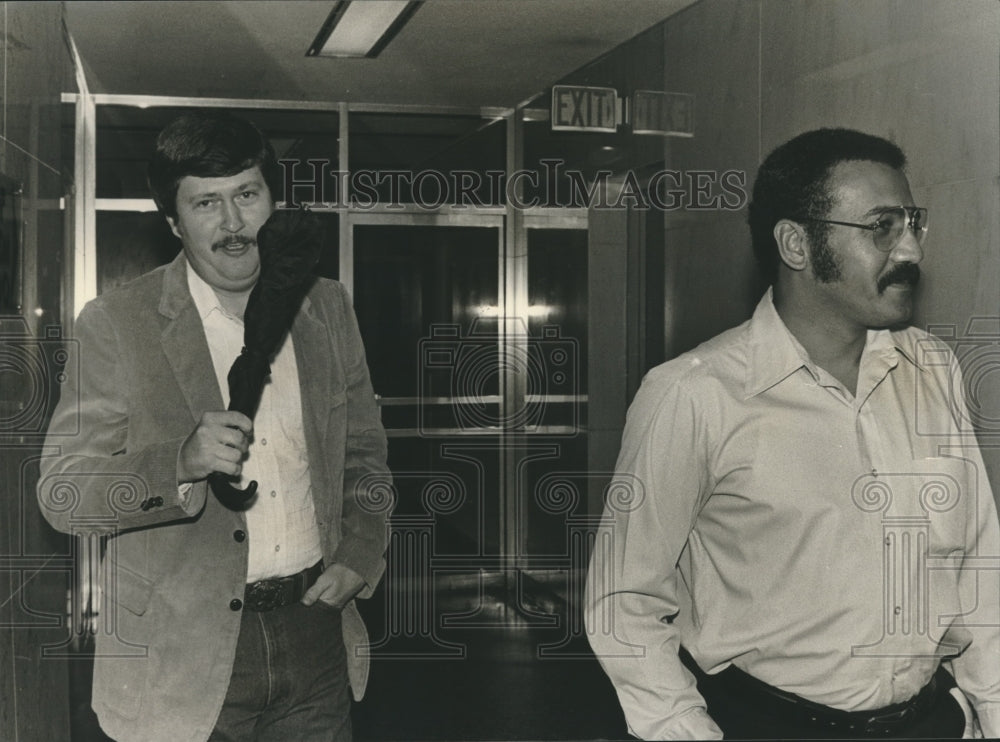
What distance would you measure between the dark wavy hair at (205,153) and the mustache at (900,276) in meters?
1.44

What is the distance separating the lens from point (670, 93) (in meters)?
2.94

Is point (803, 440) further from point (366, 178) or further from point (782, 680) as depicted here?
point (366, 178)

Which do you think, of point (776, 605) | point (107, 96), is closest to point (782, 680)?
point (776, 605)

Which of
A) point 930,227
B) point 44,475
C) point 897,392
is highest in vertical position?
point 930,227

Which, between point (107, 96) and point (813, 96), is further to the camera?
point (813, 96)

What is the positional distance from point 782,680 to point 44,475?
1771 mm

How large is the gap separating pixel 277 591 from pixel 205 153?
1.01 meters

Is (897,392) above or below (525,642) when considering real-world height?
above

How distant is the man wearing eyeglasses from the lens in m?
2.64

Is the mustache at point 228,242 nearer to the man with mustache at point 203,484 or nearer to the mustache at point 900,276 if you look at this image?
the man with mustache at point 203,484

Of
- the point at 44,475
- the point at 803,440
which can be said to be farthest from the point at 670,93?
the point at 44,475

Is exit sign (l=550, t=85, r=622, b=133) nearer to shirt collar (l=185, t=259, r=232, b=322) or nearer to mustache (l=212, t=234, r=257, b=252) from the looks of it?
mustache (l=212, t=234, r=257, b=252)

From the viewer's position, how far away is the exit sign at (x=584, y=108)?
9.56 feet

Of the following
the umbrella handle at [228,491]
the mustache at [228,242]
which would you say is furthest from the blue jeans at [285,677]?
the mustache at [228,242]
